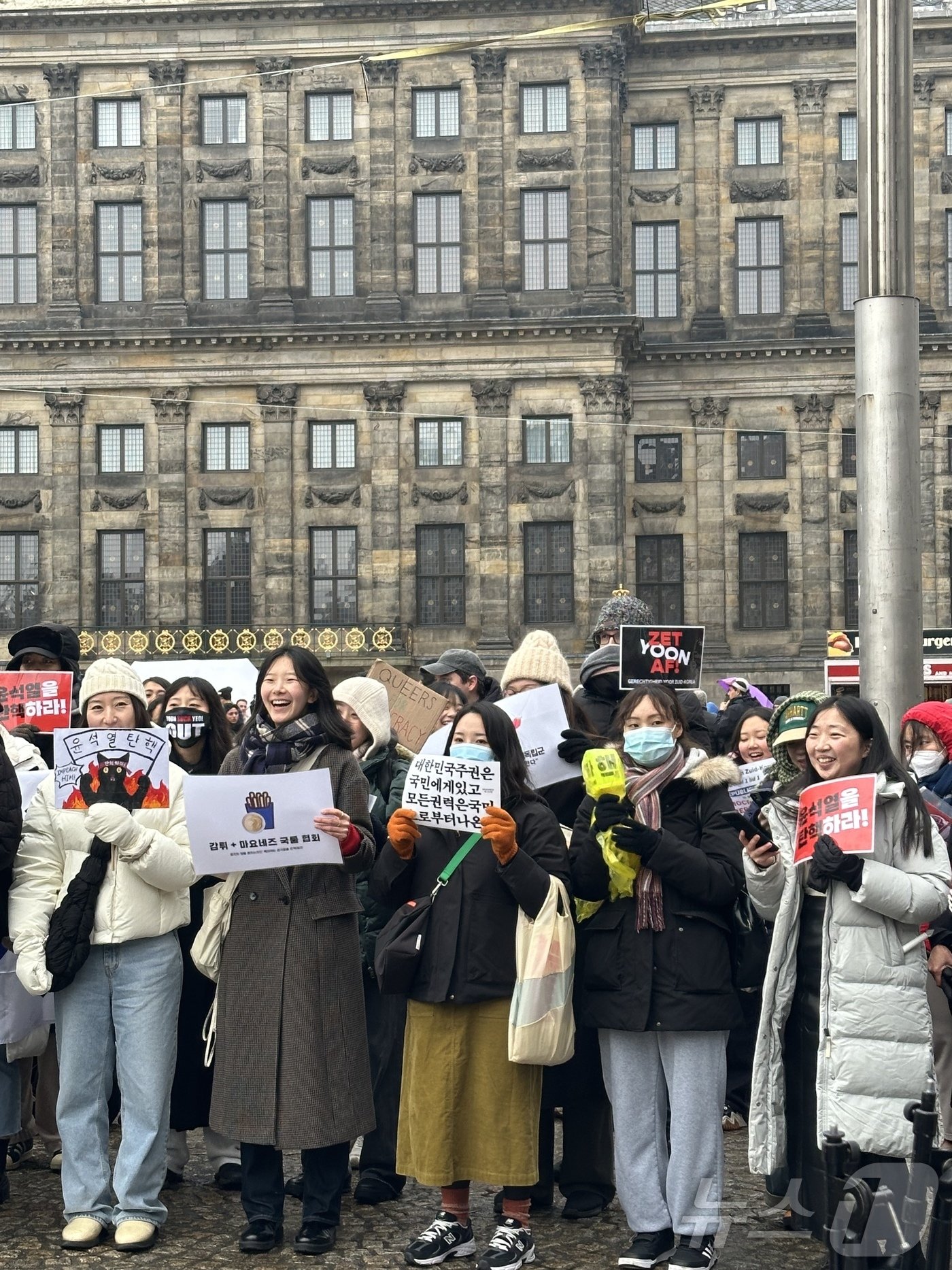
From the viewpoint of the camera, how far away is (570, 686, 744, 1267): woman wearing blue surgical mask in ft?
21.7

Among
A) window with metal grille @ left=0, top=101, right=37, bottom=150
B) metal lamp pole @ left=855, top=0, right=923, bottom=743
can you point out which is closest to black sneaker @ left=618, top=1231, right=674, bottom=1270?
metal lamp pole @ left=855, top=0, right=923, bottom=743

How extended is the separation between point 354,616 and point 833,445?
1100cm

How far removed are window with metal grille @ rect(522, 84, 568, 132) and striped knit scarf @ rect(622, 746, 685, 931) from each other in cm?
3254

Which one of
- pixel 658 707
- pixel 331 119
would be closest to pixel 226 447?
pixel 331 119

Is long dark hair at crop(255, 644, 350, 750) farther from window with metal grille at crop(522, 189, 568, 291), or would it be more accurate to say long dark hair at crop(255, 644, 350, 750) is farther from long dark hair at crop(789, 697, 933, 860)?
window with metal grille at crop(522, 189, 568, 291)

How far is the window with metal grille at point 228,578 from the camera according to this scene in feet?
122

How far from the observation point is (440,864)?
7039 millimetres

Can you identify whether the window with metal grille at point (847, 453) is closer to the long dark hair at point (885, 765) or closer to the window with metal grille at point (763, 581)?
the window with metal grille at point (763, 581)

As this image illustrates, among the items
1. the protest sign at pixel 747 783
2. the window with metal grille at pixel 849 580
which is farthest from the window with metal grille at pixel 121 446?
the protest sign at pixel 747 783

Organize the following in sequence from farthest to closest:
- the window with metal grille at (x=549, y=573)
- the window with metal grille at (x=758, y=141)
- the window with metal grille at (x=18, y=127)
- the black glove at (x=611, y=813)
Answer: the window with metal grille at (x=758, y=141) → the window with metal grille at (x=18, y=127) → the window with metal grille at (x=549, y=573) → the black glove at (x=611, y=813)

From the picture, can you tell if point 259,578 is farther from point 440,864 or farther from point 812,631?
point 440,864

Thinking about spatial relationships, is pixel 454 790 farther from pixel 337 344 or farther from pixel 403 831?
pixel 337 344

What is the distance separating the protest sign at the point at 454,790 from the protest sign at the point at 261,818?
1.28 feet

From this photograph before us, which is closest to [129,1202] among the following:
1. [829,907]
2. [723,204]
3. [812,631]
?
[829,907]
